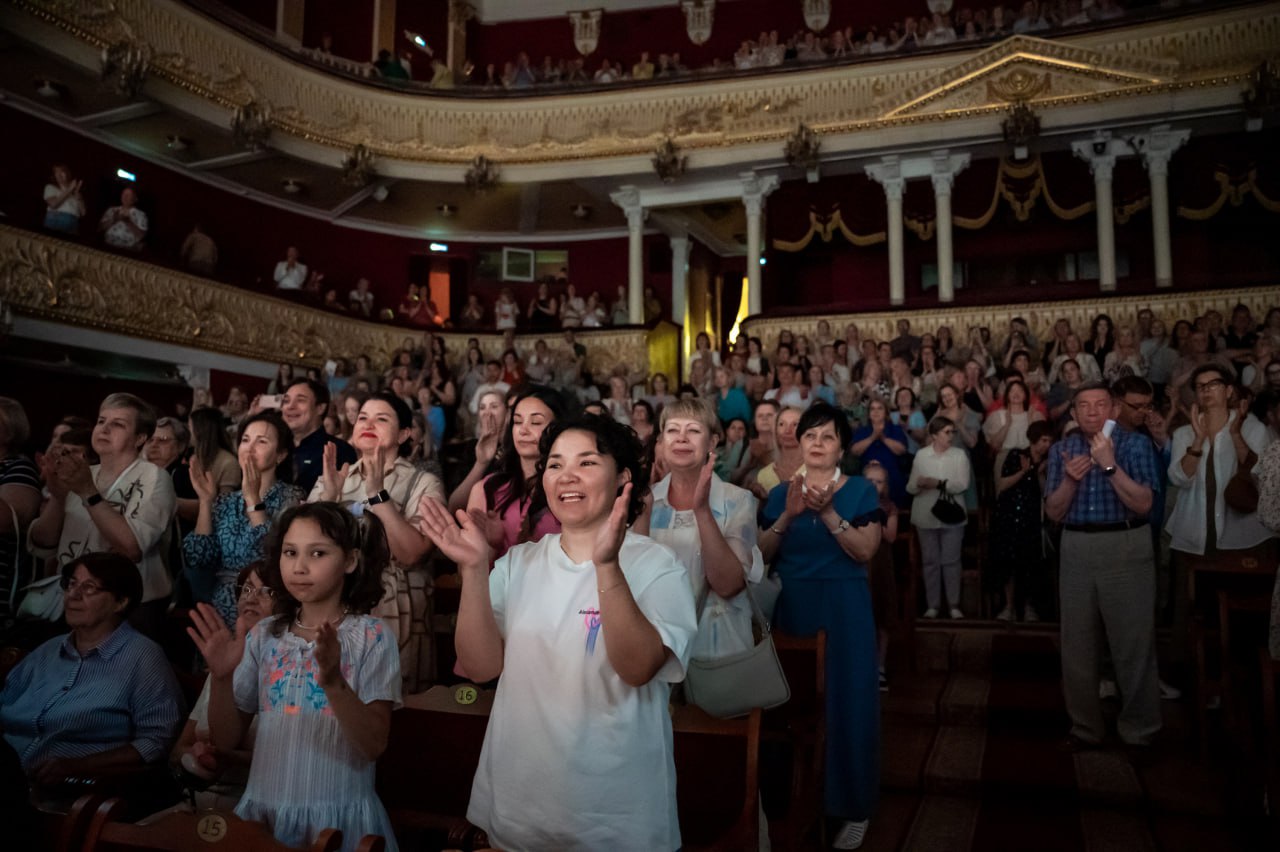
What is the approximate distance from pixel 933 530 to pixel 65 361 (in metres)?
9.71

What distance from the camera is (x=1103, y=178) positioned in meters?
12.4

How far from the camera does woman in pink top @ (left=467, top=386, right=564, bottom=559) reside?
275 centimetres

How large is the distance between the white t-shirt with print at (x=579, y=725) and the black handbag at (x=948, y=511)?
415cm

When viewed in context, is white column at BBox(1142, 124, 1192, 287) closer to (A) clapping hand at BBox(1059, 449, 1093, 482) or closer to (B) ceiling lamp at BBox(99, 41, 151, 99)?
(A) clapping hand at BBox(1059, 449, 1093, 482)

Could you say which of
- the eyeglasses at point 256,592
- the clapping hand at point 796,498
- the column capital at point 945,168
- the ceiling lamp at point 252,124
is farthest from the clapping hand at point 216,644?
Result: the column capital at point 945,168

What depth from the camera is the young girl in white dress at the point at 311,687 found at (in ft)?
6.50

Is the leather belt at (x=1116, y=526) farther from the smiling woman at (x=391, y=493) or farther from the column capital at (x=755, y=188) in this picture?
the column capital at (x=755, y=188)

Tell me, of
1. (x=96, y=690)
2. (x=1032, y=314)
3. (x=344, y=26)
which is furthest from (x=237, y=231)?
(x=96, y=690)

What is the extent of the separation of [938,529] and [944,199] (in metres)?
8.87

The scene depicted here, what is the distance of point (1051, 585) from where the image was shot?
543 cm

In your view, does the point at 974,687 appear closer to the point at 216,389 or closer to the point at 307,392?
the point at 307,392

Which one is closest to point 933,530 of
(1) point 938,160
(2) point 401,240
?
(1) point 938,160

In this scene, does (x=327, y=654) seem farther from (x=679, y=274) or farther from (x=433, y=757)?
(x=679, y=274)

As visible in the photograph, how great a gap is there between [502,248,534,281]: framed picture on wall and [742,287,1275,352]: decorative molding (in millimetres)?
5599
